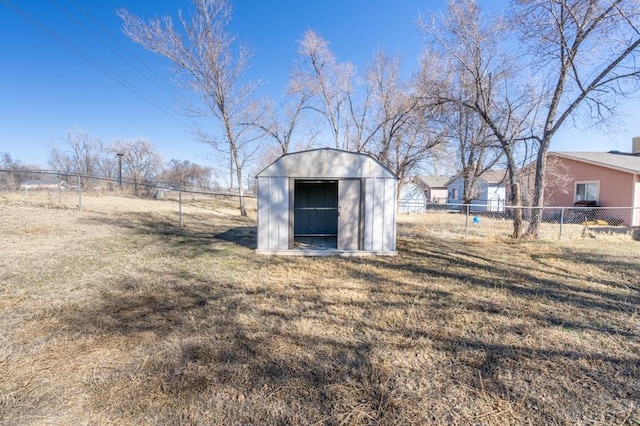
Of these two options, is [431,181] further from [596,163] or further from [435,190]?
[596,163]

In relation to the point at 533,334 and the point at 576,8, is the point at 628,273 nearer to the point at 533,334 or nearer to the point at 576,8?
the point at 533,334

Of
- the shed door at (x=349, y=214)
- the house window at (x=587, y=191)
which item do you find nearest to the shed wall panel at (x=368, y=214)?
the shed door at (x=349, y=214)

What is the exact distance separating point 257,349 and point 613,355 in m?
3.42

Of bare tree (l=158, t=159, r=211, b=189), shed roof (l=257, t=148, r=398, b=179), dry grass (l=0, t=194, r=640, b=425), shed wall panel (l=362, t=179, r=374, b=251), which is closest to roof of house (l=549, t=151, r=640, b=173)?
dry grass (l=0, t=194, r=640, b=425)

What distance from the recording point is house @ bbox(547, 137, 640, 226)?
47.1 ft

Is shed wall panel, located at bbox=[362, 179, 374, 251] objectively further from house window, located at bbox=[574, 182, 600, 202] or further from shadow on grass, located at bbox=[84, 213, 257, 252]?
house window, located at bbox=[574, 182, 600, 202]

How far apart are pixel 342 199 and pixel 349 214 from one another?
42 centimetres

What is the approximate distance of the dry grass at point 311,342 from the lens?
6.39 feet

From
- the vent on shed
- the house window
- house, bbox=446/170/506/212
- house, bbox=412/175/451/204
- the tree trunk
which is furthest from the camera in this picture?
house, bbox=412/175/451/204

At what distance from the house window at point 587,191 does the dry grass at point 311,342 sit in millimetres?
14333

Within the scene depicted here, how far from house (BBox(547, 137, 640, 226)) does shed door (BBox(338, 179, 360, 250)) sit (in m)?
16.2

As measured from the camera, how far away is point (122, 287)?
425cm

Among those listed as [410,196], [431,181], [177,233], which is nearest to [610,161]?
[410,196]

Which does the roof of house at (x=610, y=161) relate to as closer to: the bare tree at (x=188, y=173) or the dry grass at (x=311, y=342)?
the dry grass at (x=311, y=342)
